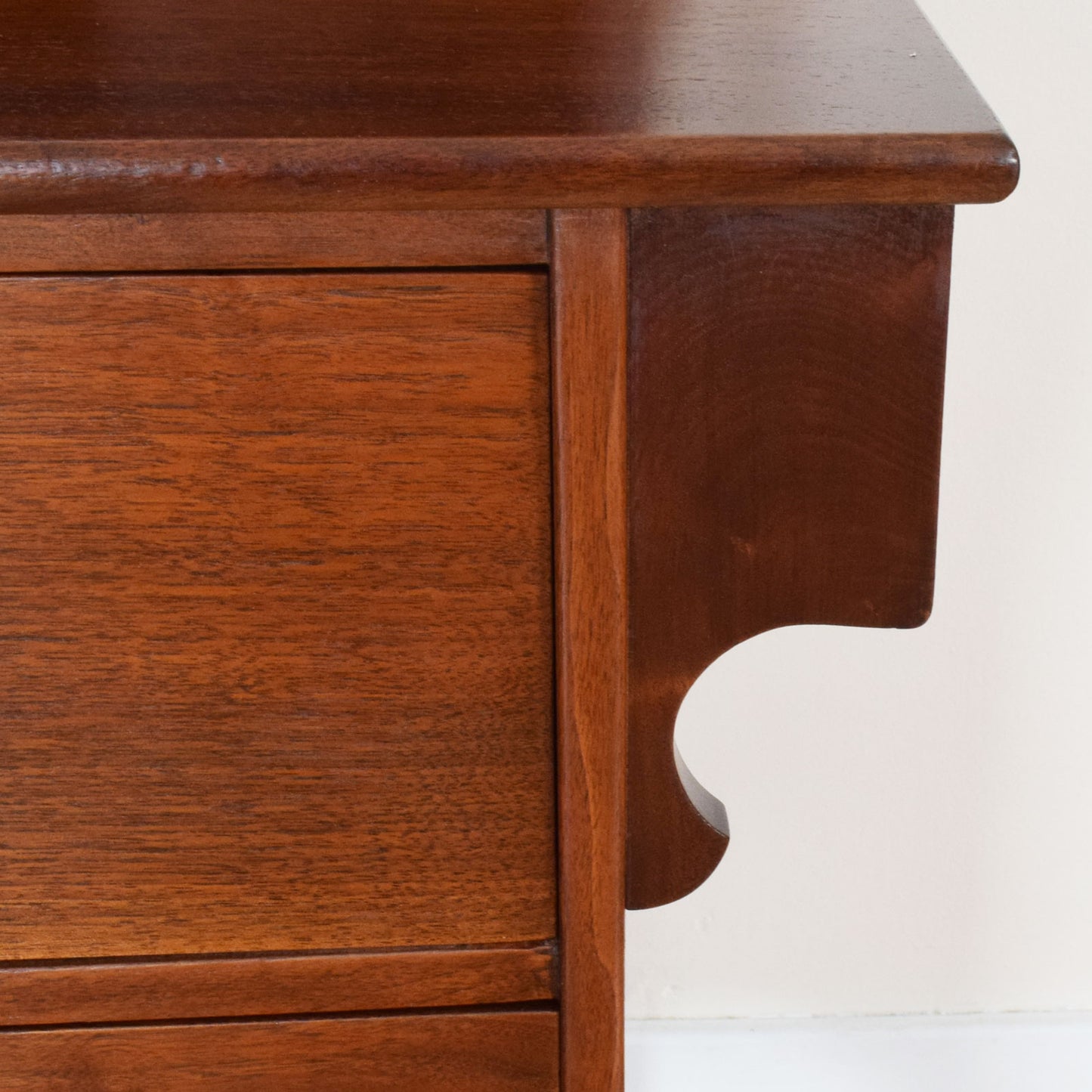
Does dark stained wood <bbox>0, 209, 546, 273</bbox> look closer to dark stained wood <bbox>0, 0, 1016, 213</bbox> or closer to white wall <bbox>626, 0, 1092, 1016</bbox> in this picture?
dark stained wood <bbox>0, 0, 1016, 213</bbox>

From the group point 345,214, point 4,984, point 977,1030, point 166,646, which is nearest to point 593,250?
point 345,214

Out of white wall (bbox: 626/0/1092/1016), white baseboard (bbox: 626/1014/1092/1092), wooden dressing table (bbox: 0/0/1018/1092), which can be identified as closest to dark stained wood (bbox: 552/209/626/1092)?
wooden dressing table (bbox: 0/0/1018/1092)

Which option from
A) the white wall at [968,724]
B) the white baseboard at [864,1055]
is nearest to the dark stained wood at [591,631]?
the white wall at [968,724]

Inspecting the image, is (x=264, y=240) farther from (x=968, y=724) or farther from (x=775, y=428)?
(x=968, y=724)

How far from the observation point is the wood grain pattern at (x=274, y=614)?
44 cm

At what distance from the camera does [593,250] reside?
1.43 ft

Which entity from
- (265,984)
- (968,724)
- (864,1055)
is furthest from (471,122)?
(864,1055)

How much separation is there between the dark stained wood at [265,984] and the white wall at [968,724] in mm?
602

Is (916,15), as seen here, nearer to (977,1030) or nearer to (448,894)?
(448,894)

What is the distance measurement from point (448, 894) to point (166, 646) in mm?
132

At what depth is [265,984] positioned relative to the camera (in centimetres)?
52

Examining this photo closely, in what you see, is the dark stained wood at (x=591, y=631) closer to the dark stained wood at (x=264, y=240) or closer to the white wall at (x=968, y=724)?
the dark stained wood at (x=264, y=240)

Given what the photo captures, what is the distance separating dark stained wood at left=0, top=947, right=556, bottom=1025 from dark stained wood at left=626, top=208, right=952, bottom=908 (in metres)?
0.10

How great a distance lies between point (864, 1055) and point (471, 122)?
1009mm
